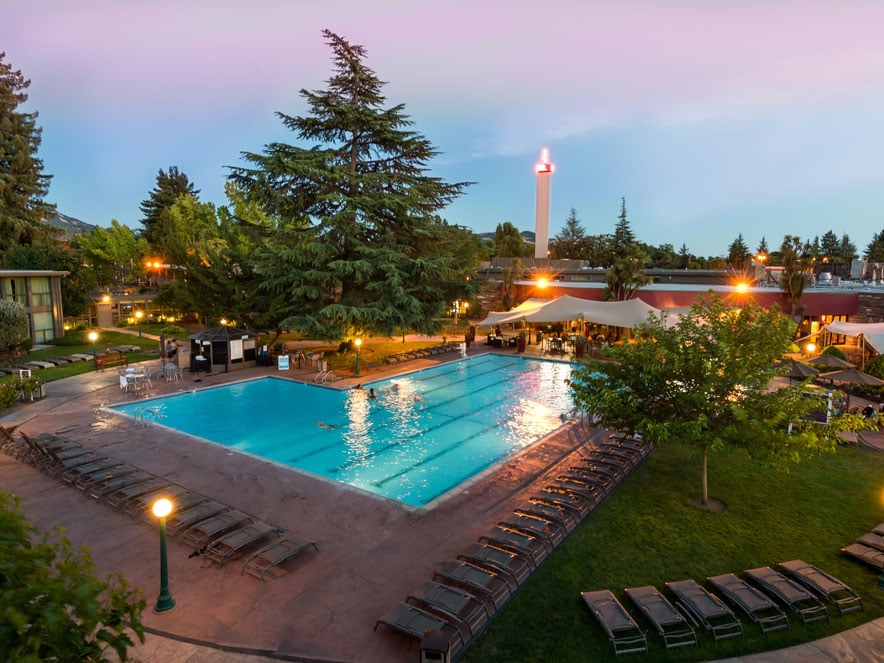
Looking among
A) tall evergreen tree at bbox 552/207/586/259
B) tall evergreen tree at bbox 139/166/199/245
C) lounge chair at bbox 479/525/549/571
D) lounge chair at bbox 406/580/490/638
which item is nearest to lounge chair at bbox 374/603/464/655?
lounge chair at bbox 406/580/490/638

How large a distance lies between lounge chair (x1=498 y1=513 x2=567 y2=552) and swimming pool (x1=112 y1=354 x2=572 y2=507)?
2766 millimetres

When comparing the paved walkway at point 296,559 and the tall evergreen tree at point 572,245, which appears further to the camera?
the tall evergreen tree at point 572,245

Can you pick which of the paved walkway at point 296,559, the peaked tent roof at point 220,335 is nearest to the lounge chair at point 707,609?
the paved walkway at point 296,559

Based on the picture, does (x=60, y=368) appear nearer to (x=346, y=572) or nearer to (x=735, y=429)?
(x=346, y=572)

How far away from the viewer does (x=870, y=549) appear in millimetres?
8953

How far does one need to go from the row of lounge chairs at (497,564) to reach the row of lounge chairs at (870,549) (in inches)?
173

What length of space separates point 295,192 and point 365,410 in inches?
553

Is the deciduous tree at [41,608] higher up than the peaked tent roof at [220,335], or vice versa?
the deciduous tree at [41,608]

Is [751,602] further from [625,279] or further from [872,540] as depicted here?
[625,279]

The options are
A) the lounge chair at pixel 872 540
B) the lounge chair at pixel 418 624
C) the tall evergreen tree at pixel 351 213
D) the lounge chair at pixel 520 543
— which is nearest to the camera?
the lounge chair at pixel 418 624

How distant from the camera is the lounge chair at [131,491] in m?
10.6

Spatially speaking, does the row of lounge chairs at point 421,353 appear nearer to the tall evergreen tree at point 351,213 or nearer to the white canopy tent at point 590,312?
the tall evergreen tree at point 351,213

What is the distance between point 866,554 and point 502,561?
21.1 ft

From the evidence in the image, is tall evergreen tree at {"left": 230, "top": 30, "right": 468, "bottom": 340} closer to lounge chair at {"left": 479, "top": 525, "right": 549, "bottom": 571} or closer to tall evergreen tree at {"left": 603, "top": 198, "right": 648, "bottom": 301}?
tall evergreen tree at {"left": 603, "top": 198, "right": 648, "bottom": 301}
